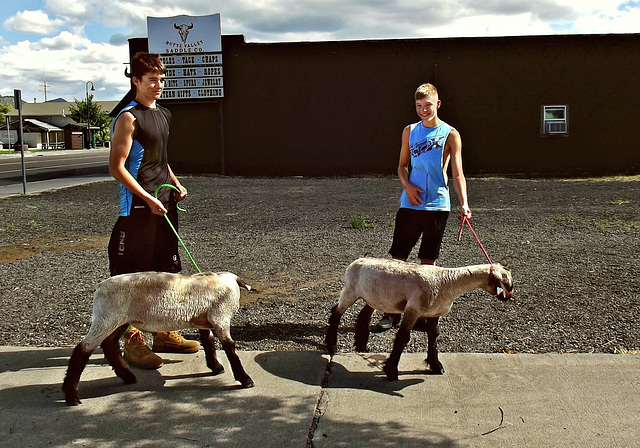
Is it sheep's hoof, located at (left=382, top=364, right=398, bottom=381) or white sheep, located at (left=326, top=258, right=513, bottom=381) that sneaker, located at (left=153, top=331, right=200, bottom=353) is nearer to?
white sheep, located at (left=326, top=258, right=513, bottom=381)

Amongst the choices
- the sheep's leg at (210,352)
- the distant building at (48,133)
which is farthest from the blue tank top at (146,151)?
the distant building at (48,133)

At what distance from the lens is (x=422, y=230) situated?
5.00 metres

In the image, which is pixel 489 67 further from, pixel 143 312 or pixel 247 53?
pixel 143 312

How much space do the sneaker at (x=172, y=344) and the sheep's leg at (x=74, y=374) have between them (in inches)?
33.5

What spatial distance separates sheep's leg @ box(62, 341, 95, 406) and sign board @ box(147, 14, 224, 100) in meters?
20.2

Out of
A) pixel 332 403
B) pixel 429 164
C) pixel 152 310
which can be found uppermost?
pixel 429 164

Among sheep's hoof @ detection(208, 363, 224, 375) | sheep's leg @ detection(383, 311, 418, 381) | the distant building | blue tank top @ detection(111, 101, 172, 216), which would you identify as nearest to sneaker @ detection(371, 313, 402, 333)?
sheep's leg @ detection(383, 311, 418, 381)

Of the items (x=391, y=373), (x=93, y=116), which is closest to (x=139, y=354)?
(x=391, y=373)

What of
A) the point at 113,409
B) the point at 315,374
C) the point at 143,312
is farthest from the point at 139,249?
the point at 315,374

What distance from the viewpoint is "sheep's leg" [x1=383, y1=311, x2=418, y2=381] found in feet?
13.5

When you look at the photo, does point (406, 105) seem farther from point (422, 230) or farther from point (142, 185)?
point (142, 185)

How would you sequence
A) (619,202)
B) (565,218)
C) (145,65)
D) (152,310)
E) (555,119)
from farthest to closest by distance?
1. (555,119)
2. (619,202)
3. (565,218)
4. (145,65)
5. (152,310)

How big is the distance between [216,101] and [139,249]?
779 inches

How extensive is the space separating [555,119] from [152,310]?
20.8 metres
